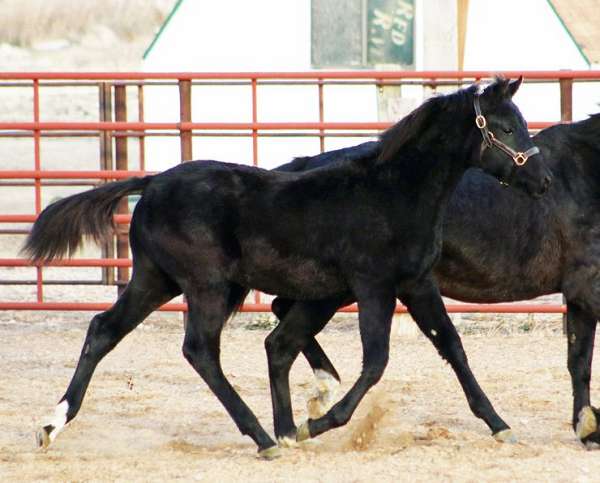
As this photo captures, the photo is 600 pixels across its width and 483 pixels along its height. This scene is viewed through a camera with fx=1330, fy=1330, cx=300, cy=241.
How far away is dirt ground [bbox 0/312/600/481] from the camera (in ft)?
16.7

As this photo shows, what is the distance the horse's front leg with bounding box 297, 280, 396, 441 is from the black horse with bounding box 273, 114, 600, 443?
0.88 meters

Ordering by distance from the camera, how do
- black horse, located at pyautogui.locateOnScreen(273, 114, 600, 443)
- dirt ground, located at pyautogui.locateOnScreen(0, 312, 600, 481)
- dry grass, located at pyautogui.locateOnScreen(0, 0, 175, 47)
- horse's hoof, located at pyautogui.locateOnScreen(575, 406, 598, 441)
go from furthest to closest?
dry grass, located at pyautogui.locateOnScreen(0, 0, 175, 47) → black horse, located at pyautogui.locateOnScreen(273, 114, 600, 443) → horse's hoof, located at pyautogui.locateOnScreen(575, 406, 598, 441) → dirt ground, located at pyautogui.locateOnScreen(0, 312, 600, 481)

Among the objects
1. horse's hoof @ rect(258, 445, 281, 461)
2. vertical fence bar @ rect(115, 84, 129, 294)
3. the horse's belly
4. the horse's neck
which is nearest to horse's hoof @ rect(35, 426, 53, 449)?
horse's hoof @ rect(258, 445, 281, 461)

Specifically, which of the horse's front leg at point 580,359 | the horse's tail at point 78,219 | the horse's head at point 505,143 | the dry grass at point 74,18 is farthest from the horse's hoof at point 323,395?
the dry grass at point 74,18

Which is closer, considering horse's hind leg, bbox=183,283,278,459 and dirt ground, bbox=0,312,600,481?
dirt ground, bbox=0,312,600,481

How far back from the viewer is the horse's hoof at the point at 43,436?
5.51 m

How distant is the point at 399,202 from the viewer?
5.42m

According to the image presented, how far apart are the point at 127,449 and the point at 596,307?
216 cm

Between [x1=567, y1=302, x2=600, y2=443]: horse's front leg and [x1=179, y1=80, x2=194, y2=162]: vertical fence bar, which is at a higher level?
[x1=179, y1=80, x2=194, y2=162]: vertical fence bar

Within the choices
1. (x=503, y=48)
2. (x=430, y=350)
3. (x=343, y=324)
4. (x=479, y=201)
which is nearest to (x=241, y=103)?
(x=503, y=48)

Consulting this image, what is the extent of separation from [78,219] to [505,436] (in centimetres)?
207

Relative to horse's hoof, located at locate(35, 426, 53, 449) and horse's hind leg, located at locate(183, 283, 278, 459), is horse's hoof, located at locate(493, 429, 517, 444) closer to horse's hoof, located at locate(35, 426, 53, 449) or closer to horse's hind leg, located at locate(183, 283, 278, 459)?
horse's hind leg, located at locate(183, 283, 278, 459)

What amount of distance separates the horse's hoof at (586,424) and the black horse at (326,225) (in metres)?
0.95

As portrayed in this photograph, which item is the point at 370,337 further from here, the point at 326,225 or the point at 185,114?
the point at 185,114
